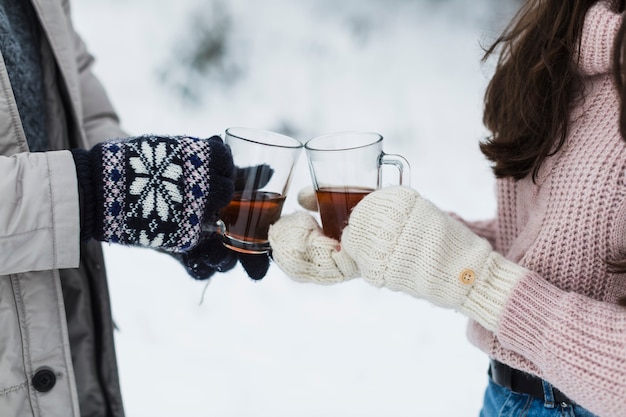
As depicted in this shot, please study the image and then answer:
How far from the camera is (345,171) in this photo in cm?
101

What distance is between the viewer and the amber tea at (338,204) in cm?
102

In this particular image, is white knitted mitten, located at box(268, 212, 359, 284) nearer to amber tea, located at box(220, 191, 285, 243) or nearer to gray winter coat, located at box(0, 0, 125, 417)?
amber tea, located at box(220, 191, 285, 243)

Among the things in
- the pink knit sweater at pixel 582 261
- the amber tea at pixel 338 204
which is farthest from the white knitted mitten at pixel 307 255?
the pink knit sweater at pixel 582 261

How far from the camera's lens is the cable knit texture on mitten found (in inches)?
33.9

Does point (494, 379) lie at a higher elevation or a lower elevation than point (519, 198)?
lower

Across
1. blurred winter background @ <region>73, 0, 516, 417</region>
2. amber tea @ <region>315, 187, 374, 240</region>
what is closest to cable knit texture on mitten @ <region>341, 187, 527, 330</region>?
amber tea @ <region>315, 187, 374, 240</region>

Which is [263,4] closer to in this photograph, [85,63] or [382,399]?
[85,63]

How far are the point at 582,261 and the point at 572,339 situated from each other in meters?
0.14

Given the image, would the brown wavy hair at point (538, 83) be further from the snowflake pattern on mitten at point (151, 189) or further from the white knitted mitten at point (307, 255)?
the snowflake pattern on mitten at point (151, 189)

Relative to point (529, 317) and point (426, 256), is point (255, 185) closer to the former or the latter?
point (426, 256)

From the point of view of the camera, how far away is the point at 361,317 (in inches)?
90.1

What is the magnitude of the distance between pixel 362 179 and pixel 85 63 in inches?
29.7

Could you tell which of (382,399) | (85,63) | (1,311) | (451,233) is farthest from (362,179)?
(382,399)

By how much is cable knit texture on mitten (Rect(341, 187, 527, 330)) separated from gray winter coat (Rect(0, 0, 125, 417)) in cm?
42
